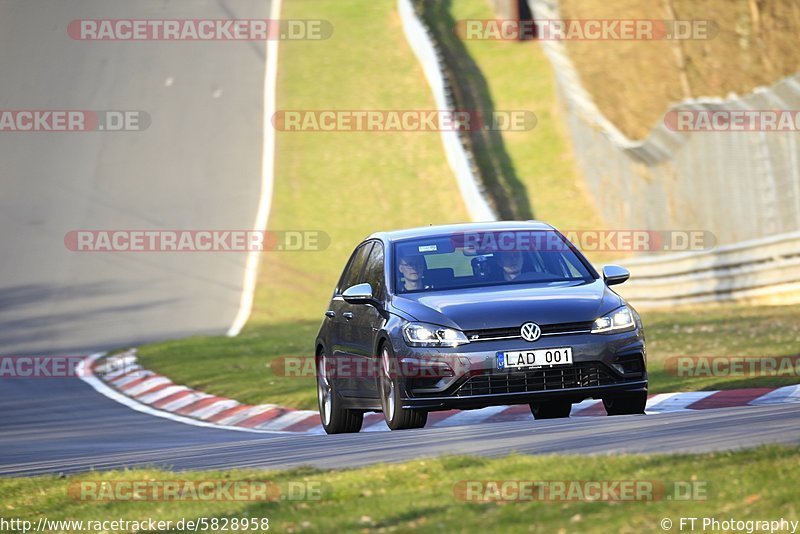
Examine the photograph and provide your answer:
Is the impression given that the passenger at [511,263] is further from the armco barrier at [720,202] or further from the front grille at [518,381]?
the armco barrier at [720,202]

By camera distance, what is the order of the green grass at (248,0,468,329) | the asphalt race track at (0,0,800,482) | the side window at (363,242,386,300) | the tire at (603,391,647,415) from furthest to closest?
the green grass at (248,0,468,329) < the side window at (363,242,386,300) < the tire at (603,391,647,415) < the asphalt race track at (0,0,800,482)

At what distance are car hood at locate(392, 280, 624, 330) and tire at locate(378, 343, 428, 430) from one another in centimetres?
39

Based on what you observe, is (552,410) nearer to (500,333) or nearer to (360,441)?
(500,333)

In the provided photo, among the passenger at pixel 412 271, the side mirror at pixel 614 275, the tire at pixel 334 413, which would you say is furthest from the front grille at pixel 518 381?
the tire at pixel 334 413

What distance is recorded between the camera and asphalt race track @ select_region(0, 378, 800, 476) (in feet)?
31.1

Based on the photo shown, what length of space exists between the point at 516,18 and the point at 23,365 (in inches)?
999

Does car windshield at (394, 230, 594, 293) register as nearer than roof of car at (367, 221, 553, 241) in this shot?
Yes

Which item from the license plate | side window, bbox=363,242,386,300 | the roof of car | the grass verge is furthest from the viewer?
the grass verge

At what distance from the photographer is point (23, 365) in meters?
23.6

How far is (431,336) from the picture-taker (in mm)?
11859

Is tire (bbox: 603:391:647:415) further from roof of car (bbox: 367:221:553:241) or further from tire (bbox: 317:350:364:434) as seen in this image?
tire (bbox: 317:350:364:434)

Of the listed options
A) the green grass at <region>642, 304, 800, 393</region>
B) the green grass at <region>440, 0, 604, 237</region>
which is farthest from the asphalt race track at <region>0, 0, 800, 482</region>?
the green grass at <region>440, 0, 604, 237</region>

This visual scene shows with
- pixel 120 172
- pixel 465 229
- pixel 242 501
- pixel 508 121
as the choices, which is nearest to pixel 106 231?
pixel 120 172

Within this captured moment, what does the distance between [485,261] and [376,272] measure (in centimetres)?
96
